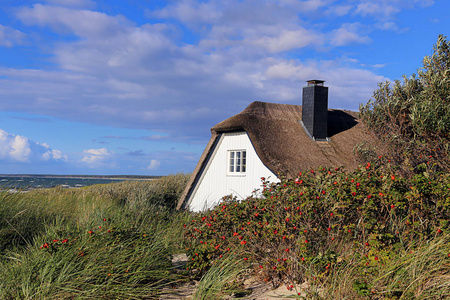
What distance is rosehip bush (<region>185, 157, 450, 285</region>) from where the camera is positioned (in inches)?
201

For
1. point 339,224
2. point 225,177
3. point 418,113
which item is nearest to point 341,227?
point 339,224

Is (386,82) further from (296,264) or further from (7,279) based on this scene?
(7,279)

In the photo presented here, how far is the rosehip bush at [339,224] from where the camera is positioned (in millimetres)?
5102

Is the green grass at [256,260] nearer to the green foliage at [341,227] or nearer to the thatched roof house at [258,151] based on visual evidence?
the green foliage at [341,227]

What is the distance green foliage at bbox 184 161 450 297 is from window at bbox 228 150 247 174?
908 cm

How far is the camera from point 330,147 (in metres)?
16.0

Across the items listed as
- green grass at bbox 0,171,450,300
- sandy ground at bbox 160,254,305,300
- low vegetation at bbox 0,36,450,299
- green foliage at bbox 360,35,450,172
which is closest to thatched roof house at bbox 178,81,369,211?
green foliage at bbox 360,35,450,172

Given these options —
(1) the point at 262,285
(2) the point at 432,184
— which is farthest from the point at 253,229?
(2) the point at 432,184

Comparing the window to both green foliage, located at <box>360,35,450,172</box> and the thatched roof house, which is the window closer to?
the thatched roof house

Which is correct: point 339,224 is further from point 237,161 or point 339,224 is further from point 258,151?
point 237,161

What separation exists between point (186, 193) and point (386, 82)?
9177 mm

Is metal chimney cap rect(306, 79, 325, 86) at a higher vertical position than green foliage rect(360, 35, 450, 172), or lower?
higher

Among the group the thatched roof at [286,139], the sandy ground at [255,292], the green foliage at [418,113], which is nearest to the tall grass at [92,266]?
the sandy ground at [255,292]

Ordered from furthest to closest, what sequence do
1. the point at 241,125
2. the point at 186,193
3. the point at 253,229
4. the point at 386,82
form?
the point at 186,193 < the point at 241,125 < the point at 386,82 < the point at 253,229
